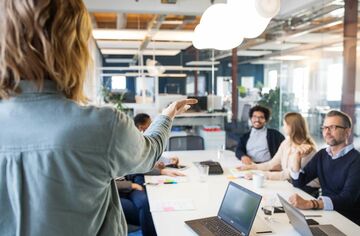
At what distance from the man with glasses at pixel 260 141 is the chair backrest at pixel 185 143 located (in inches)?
23.3

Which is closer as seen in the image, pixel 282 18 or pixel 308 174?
pixel 308 174

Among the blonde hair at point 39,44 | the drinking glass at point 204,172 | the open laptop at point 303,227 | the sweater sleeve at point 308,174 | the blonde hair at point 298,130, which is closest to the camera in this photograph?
the blonde hair at point 39,44

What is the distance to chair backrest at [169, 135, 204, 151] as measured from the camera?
168 inches

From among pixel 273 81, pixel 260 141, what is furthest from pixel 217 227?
pixel 273 81

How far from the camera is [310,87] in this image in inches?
190

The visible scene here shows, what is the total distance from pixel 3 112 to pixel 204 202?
5.29 feet

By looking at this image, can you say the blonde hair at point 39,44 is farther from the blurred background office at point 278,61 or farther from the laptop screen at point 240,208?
the blurred background office at point 278,61

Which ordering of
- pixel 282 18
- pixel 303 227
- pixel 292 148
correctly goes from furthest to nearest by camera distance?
1. pixel 282 18
2. pixel 292 148
3. pixel 303 227

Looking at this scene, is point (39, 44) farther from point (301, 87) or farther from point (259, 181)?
point (301, 87)

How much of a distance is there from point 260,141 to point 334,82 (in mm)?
1256

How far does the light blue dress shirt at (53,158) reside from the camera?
2.50 feet

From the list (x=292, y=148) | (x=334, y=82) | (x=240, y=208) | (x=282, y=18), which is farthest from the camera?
(x=282, y=18)

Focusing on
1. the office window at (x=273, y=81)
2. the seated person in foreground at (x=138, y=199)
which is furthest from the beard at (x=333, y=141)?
the office window at (x=273, y=81)

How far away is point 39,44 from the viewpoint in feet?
2.53
